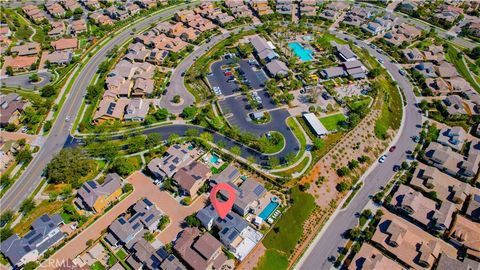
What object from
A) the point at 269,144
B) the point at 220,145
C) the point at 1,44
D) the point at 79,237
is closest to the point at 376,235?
the point at 269,144

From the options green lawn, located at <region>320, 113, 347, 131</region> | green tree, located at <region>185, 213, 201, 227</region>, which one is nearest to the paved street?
green tree, located at <region>185, 213, 201, 227</region>

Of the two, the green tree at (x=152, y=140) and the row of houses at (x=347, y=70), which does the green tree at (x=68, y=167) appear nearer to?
the green tree at (x=152, y=140)

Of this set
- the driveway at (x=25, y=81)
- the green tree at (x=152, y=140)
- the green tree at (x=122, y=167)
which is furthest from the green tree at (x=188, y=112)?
the driveway at (x=25, y=81)

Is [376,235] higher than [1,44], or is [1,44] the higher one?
[376,235]

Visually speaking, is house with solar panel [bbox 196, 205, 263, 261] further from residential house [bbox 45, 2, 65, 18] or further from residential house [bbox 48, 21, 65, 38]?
residential house [bbox 45, 2, 65, 18]

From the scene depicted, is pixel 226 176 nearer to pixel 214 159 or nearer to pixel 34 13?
pixel 214 159

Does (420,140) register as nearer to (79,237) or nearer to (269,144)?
(269,144)
